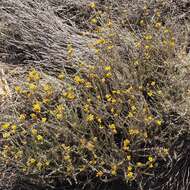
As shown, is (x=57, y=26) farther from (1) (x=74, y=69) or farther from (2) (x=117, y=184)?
(2) (x=117, y=184)

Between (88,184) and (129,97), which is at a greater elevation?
(129,97)

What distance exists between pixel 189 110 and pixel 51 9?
5.60ft

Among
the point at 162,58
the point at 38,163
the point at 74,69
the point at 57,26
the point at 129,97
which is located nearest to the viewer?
the point at 38,163

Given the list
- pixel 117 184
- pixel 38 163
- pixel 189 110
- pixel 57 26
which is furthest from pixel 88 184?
pixel 57 26

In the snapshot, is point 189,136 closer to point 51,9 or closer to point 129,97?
point 129,97

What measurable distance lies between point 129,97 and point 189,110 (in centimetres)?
37

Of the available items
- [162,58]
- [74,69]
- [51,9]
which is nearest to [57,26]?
[51,9]

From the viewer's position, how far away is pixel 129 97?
2.52m

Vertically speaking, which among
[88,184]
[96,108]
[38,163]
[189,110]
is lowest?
[88,184]

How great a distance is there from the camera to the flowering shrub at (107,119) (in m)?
2.40

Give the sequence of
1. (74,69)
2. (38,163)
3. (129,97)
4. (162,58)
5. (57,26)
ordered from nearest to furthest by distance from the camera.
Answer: (38,163) < (129,97) < (162,58) < (74,69) < (57,26)

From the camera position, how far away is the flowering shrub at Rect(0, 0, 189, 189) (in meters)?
2.40

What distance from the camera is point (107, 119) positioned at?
102 inches

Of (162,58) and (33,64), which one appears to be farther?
(33,64)
